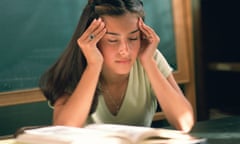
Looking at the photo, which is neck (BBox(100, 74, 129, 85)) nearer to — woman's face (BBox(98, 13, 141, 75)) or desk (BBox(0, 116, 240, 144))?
woman's face (BBox(98, 13, 141, 75))

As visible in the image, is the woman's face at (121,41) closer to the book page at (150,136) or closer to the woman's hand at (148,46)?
the woman's hand at (148,46)

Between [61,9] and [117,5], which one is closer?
[117,5]

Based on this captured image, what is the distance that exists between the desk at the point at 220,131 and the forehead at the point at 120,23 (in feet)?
1.35

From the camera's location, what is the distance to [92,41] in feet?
4.40

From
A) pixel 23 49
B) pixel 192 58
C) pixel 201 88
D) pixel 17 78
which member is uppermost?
pixel 23 49

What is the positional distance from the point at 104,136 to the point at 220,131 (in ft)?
1.55

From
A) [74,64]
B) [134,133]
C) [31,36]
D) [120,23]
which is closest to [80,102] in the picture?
[74,64]

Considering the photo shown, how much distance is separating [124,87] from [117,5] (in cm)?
35

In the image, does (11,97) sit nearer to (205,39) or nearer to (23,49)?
(23,49)

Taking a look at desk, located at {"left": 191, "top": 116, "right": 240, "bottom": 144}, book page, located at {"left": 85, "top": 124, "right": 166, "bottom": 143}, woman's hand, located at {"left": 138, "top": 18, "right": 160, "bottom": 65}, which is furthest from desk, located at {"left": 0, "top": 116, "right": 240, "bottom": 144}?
woman's hand, located at {"left": 138, "top": 18, "right": 160, "bottom": 65}

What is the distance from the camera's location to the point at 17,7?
1936 mm

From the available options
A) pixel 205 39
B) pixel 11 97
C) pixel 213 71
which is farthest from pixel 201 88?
pixel 11 97

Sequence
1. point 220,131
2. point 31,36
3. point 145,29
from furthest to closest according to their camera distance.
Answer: point 31,36 < point 145,29 < point 220,131

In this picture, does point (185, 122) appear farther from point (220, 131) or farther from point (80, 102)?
point (80, 102)
